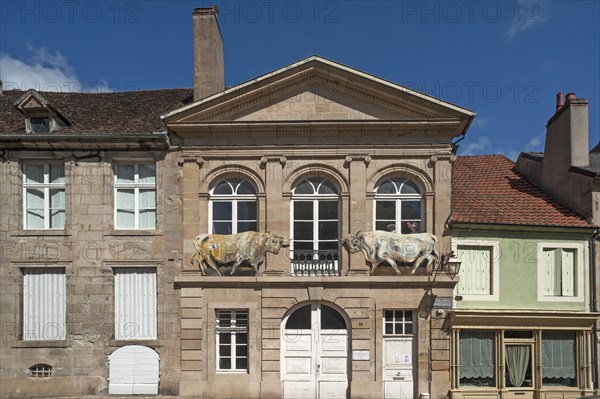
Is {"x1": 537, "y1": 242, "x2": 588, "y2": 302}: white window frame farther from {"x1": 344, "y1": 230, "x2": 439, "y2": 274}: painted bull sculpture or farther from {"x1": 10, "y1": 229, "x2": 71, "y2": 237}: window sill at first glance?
{"x1": 10, "y1": 229, "x2": 71, "y2": 237}: window sill

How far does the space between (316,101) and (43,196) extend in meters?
7.77

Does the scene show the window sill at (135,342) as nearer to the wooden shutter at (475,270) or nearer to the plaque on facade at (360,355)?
the plaque on facade at (360,355)

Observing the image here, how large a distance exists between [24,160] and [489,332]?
13.2 metres

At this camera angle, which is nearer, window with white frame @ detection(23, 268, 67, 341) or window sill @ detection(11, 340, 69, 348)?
window sill @ detection(11, 340, 69, 348)

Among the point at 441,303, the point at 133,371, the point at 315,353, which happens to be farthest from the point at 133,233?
the point at 441,303

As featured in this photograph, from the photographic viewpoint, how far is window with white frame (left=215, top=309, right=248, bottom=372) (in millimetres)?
14047

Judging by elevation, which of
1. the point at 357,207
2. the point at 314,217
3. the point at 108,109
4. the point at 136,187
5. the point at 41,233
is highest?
the point at 108,109

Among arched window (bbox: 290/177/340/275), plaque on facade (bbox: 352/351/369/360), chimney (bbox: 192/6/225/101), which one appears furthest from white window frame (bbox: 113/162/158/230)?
plaque on facade (bbox: 352/351/369/360)

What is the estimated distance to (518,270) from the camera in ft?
47.1

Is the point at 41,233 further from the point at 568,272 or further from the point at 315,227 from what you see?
the point at 568,272

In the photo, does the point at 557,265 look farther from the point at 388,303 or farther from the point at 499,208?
the point at 388,303

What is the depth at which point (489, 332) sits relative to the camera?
556 inches

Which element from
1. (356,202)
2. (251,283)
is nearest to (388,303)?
(356,202)

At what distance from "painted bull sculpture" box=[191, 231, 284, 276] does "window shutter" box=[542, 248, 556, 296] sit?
718 cm
